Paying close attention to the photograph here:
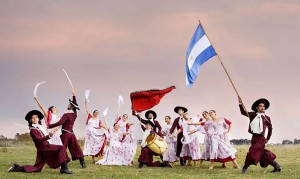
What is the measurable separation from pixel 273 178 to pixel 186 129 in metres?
5.39

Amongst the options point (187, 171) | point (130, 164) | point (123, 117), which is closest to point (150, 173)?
point (187, 171)

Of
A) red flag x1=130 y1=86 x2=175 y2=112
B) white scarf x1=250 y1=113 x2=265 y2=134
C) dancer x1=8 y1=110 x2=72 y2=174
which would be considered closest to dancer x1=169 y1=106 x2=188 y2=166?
red flag x1=130 y1=86 x2=175 y2=112

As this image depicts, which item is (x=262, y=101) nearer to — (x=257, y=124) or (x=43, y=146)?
(x=257, y=124)

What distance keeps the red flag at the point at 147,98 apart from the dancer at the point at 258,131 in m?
3.68

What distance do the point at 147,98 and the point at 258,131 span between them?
181 inches

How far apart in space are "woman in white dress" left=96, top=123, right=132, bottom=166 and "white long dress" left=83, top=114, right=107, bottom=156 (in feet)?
6.01

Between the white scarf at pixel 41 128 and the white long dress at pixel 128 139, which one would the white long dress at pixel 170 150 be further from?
the white scarf at pixel 41 128

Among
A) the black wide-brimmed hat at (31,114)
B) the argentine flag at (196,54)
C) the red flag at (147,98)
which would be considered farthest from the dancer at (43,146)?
the argentine flag at (196,54)

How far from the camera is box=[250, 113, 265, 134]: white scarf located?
55.6 feet

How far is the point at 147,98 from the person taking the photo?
19812mm

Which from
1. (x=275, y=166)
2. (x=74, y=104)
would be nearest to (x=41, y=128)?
(x=74, y=104)

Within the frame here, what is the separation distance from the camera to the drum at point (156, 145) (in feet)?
63.8

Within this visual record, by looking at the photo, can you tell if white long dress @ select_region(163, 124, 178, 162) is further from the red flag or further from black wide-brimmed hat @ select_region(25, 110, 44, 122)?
black wide-brimmed hat @ select_region(25, 110, 44, 122)

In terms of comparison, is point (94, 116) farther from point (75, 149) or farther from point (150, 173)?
point (150, 173)
